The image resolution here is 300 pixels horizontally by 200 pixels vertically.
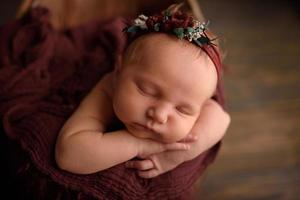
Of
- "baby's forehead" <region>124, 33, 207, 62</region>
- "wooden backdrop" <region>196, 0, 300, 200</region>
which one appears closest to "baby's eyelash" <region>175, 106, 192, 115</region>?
"baby's forehead" <region>124, 33, 207, 62</region>

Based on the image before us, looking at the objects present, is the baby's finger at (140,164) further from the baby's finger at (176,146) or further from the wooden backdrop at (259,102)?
the wooden backdrop at (259,102)

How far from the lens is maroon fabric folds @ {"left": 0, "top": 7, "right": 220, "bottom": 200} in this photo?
0.88 m

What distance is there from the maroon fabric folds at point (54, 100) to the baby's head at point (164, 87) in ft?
0.40

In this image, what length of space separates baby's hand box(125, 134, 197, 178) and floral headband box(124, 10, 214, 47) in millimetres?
211

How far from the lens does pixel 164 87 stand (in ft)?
2.75

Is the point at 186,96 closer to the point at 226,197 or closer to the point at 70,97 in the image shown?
the point at 70,97

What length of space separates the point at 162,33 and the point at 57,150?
32cm

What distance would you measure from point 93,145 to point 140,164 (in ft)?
0.37

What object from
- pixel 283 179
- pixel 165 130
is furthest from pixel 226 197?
pixel 165 130

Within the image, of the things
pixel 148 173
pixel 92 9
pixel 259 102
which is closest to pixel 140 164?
pixel 148 173

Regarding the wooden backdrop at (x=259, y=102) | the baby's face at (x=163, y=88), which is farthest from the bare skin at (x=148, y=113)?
the wooden backdrop at (x=259, y=102)

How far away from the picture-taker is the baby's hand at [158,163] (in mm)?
902

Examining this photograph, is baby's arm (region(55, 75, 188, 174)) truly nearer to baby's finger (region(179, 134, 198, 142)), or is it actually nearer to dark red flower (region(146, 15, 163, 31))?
baby's finger (region(179, 134, 198, 142))

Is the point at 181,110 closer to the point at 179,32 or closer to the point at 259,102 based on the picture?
the point at 179,32
